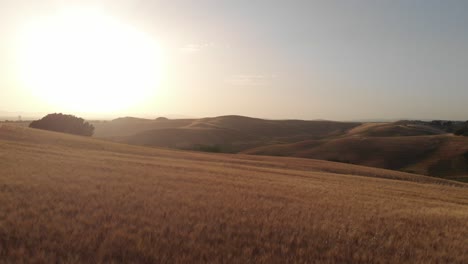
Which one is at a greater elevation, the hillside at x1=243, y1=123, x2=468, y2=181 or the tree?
the tree

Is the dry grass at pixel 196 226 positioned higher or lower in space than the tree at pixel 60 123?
lower

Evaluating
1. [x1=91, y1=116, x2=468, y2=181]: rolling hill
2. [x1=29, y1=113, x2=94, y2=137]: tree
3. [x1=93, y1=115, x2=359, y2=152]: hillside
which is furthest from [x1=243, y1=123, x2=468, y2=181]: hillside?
[x1=29, y1=113, x2=94, y2=137]: tree

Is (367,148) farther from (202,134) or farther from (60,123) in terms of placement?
(60,123)

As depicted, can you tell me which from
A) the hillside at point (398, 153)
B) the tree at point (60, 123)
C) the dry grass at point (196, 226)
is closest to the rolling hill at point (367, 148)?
the hillside at point (398, 153)

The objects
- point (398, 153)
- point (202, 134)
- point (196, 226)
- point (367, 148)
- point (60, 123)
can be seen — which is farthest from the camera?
point (202, 134)

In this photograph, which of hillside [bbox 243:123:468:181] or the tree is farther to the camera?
the tree

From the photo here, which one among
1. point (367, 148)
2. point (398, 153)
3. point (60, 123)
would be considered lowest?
point (398, 153)

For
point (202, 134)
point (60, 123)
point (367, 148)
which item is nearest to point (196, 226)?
point (60, 123)

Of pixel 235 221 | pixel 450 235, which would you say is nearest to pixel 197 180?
pixel 235 221

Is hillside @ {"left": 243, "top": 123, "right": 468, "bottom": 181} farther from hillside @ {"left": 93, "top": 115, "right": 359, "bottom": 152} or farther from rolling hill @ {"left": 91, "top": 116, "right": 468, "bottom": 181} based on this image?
hillside @ {"left": 93, "top": 115, "right": 359, "bottom": 152}

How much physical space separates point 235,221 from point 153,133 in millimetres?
111995

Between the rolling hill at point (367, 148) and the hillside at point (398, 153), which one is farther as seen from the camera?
the rolling hill at point (367, 148)

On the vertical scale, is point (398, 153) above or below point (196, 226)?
below

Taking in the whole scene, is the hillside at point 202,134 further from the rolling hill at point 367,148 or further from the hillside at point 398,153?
the hillside at point 398,153
